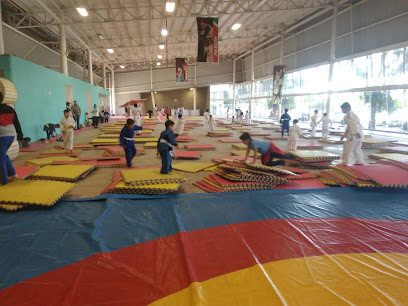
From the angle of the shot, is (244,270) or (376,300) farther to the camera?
(244,270)

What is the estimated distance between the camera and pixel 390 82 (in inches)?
652

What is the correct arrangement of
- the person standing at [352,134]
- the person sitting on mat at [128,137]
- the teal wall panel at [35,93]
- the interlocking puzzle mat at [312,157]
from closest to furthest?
the person standing at [352,134] → the person sitting on mat at [128,137] → the interlocking puzzle mat at [312,157] → the teal wall panel at [35,93]

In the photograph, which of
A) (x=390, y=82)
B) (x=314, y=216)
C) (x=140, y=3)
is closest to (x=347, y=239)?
(x=314, y=216)

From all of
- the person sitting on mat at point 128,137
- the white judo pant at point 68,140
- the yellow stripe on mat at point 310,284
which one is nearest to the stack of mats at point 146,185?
the person sitting on mat at point 128,137

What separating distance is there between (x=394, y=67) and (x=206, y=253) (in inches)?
736

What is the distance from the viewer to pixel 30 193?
4.57m

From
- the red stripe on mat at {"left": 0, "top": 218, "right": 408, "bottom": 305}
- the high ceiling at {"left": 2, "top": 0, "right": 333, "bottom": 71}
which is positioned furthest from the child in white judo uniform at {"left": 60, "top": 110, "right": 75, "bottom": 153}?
the high ceiling at {"left": 2, "top": 0, "right": 333, "bottom": 71}

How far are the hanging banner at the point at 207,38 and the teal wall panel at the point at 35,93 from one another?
810 centimetres

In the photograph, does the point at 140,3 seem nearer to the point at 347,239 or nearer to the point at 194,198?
the point at 194,198

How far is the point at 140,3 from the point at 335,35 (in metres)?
14.3

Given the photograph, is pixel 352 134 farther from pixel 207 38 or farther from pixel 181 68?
pixel 181 68

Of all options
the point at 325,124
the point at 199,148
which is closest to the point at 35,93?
the point at 199,148

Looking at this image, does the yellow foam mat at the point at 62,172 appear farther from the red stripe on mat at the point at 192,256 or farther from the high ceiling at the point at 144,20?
the high ceiling at the point at 144,20

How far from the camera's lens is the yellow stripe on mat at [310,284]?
7.64 feet
